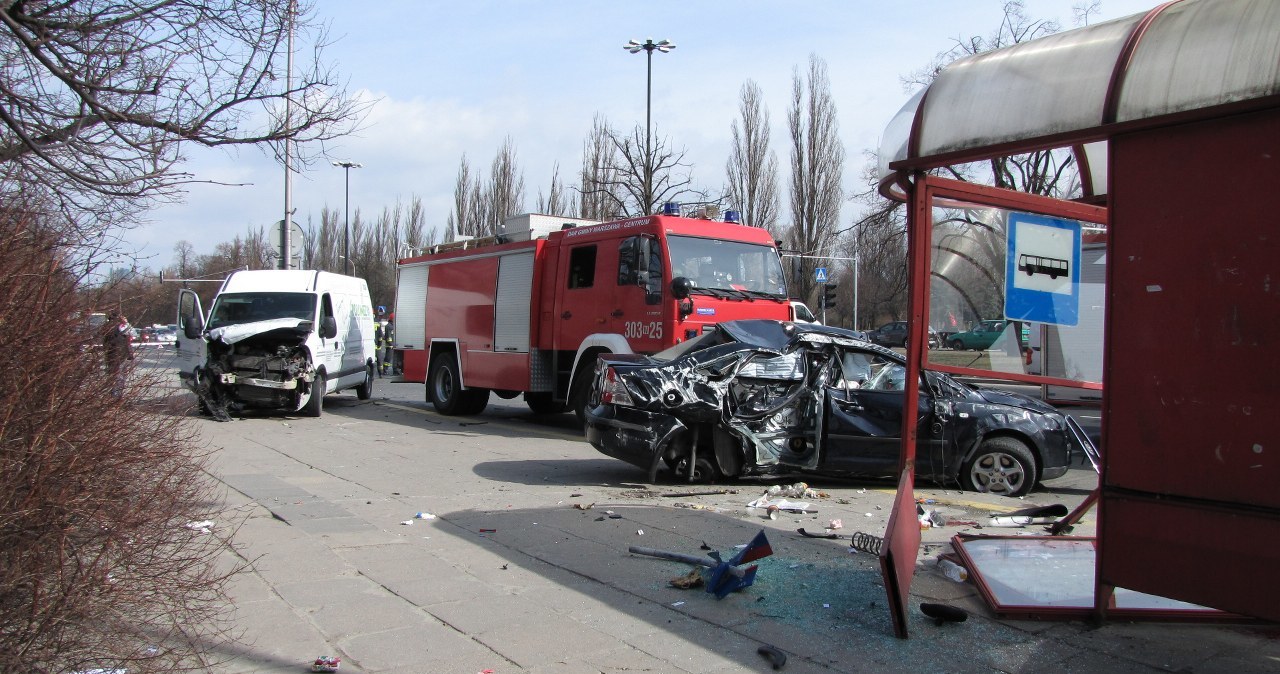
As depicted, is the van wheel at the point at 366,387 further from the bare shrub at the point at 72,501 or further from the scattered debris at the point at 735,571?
the bare shrub at the point at 72,501

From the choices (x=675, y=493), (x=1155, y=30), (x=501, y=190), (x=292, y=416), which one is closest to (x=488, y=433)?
(x=292, y=416)

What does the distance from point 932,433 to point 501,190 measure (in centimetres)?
3993

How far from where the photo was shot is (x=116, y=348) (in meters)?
3.64

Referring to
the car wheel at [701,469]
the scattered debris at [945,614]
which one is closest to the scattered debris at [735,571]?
the scattered debris at [945,614]

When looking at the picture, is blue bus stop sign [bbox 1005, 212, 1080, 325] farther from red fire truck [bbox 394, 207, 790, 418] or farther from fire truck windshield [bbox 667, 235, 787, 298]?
fire truck windshield [bbox 667, 235, 787, 298]

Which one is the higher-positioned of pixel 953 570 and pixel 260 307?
pixel 260 307

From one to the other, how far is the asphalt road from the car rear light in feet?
2.71

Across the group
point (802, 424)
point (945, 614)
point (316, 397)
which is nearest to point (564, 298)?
point (316, 397)

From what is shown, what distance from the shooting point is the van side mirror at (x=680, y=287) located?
10.9 meters

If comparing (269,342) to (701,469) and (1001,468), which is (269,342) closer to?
(701,469)

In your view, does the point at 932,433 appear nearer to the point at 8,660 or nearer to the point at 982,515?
the point at 982,515

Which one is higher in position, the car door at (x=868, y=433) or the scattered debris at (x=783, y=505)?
the car door at (x=868, y=433)

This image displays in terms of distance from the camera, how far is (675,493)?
26.9ft

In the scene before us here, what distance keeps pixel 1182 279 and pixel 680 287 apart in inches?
294
